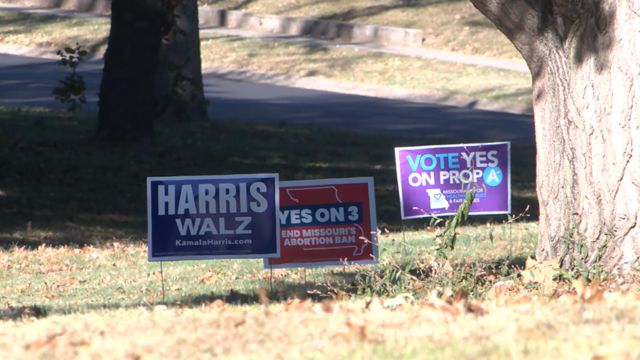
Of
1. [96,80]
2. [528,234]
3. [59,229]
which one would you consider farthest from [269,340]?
[96,80]

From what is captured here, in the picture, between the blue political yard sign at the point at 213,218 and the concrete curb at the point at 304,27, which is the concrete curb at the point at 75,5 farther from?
the blue political yard sign at the point at 213,218

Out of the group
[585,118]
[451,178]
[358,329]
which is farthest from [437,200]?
[358,329]

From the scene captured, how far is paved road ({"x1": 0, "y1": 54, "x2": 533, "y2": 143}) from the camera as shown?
22.5 m

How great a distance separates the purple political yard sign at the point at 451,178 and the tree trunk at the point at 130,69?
820cm

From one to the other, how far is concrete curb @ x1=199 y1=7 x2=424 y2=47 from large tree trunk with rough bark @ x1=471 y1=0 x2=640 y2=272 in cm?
2481

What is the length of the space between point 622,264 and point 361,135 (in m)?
13.5

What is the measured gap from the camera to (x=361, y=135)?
2116cm

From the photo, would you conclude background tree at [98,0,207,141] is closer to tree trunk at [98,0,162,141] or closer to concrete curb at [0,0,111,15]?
tree trunk at [98,0,162,141]

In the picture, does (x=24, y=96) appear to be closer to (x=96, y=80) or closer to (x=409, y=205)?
(x=96, y=80)

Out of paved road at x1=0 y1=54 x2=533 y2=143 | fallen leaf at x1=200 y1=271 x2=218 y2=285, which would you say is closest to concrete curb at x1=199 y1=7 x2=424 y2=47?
paved road at x1=0 y1=54 x2=533 y2=143

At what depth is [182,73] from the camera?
20.8 metres

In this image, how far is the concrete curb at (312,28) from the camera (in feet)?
108

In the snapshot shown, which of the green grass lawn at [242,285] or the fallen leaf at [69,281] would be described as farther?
the fallen leaf at [69,281]

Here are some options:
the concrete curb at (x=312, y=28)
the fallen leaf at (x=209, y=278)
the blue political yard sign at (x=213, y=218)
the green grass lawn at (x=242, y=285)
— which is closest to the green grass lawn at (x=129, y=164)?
the green grass lawn at (x=242, y=285)
